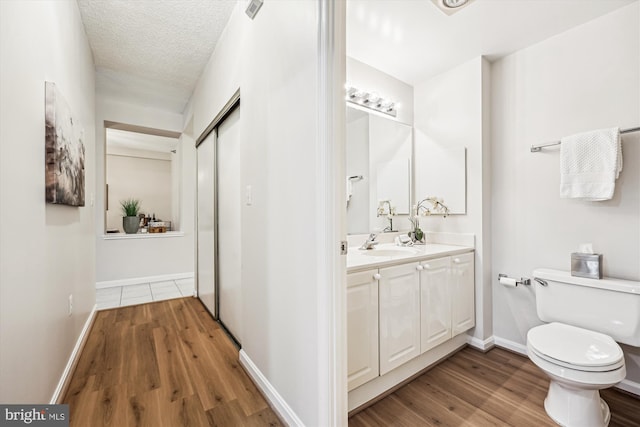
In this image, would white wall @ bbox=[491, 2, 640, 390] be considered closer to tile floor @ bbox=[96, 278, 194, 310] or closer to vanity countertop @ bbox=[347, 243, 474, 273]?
vanity countertop @ bbox=[347, 243, 474, 273]

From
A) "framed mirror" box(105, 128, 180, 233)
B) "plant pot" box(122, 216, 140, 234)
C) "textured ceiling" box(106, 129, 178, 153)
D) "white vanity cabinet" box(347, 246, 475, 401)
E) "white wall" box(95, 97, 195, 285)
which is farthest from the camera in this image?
"framed mirror" box(105, 128, 180, 233)

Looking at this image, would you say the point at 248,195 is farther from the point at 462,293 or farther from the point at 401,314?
the point at 462,293

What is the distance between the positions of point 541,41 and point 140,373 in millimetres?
3704

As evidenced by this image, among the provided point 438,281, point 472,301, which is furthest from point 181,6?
point 472,301

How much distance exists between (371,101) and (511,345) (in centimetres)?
231

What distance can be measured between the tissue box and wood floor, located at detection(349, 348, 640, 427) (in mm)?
721

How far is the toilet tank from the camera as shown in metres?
1.53

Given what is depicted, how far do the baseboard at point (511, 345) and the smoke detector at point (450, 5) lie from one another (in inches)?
96.4

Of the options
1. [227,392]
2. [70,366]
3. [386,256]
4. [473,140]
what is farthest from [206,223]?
[473,140]

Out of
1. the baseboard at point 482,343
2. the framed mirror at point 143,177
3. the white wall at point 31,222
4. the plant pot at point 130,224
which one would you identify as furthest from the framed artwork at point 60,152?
the framed mirror at point 143,177

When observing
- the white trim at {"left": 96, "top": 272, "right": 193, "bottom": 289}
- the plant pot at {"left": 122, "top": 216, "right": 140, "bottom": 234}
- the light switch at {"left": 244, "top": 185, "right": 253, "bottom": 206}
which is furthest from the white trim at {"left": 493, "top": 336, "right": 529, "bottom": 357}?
the plant pot at {"left": 122, "top": 216, "right": 140, "bottom": 234}

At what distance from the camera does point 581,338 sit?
153 cm

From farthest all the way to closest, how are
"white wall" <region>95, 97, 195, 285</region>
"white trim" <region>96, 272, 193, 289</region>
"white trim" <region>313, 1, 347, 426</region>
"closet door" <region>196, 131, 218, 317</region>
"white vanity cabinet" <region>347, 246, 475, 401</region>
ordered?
"white trim" <region>96, 272, 193, 289</region> < "white wall" <region>95, 97, 195, 285</region> < "closet door" <region>196, 131, 218, 317</region> < "white vanity cabinet" <region>347, 246, 475, 401</region> < "white trim" <region>313, 1, 347, 426</region>

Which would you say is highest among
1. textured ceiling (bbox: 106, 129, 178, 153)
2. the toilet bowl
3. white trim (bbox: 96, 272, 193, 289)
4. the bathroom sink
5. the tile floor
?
textured ceiling (bbox: 106, 129, 178, 153)
